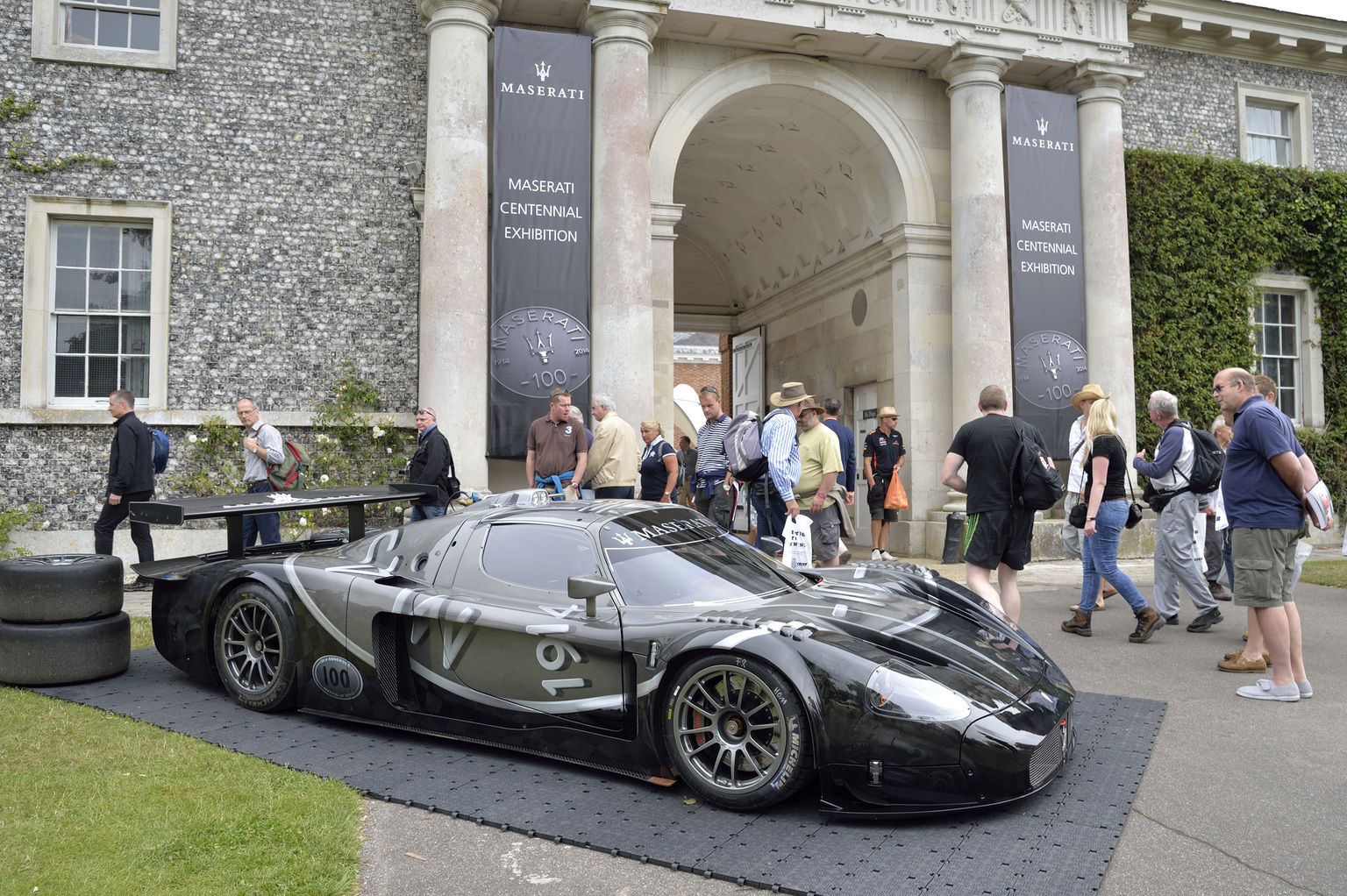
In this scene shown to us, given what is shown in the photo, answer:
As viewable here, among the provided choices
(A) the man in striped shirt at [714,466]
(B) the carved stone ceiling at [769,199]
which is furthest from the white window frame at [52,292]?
(B) the carved stone ceiling at [769,199]

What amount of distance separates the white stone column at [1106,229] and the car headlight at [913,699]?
1102cm

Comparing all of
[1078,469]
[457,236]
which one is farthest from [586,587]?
[457,236]

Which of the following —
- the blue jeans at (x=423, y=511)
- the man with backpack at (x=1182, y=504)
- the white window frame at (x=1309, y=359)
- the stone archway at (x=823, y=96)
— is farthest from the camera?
the white window frame at (x=1309, y=359)

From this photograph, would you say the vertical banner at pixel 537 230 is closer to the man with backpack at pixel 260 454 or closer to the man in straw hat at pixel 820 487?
the man with backpack at pixel 260 454

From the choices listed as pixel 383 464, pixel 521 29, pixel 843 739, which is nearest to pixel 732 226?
pixel 521 29

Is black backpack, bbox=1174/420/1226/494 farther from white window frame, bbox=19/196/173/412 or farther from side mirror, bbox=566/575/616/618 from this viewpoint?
white window frame, bbox=19/196/173/412

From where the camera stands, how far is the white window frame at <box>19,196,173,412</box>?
10734mm

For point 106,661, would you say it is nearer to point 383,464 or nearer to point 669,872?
point 669,872

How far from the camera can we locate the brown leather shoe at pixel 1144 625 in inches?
259

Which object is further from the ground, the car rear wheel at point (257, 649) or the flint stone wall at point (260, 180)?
the flint stone wall at point (260, 180)

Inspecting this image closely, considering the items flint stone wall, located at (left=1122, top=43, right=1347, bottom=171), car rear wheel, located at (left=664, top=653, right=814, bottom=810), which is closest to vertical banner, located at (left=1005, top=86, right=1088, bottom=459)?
flint stone wall, located at (left=1122, top=43, right=1347, bottom=171)

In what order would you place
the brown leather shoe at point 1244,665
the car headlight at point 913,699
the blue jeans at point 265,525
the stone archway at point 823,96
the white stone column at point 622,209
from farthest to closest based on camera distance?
1. the stone archway at point 823,96
2. the white stone column at point 622,209
3. the blue jeans at point 265,525
4. the brown leather shoe at point 1244,665
5. the car headlight at point 913,699

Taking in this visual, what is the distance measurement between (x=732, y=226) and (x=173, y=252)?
1057 centimetres

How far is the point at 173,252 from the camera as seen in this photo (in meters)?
11.1
